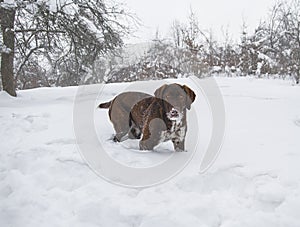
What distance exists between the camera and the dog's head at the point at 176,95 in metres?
3.52

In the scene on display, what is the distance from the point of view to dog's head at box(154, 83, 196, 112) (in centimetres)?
352

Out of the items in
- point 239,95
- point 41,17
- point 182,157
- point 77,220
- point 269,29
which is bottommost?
point 77,220

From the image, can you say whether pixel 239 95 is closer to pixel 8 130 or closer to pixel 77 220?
pixel 8 130

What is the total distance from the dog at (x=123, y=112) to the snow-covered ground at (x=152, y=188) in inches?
6.7

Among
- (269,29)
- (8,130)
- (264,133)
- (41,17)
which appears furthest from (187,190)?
(269,29)

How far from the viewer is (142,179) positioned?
3129mm

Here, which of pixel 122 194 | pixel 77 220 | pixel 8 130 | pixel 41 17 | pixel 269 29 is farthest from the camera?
pixel 269 29

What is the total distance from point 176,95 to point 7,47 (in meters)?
4.44

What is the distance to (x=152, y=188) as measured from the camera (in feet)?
9.70

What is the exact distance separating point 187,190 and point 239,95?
404cm

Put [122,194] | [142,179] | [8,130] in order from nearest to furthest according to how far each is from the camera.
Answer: [122,194] → [142,179] → [8,130]

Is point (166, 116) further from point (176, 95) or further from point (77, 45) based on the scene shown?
point (77, 45)

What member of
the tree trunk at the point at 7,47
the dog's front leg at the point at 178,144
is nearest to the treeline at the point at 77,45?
the tree trunk at the point at 7,47

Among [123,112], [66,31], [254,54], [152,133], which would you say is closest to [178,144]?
[152,133]
